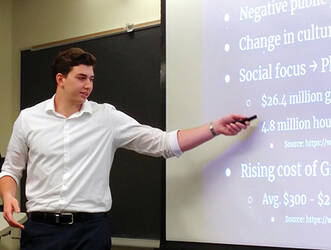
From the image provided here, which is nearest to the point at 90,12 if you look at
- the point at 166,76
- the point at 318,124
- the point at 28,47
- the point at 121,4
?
the point at 121,4

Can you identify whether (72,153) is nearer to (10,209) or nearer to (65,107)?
(65,107)

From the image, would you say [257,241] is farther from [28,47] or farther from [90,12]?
[28,47]

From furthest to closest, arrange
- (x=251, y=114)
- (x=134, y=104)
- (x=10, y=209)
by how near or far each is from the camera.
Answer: (x=134, y=104), (x=251, y=114), (x=10, y=209)

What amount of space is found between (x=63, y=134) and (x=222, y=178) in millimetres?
702

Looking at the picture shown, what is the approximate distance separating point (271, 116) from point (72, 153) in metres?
0.83

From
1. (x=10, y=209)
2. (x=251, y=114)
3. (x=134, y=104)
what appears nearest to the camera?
(x=10, y=209)

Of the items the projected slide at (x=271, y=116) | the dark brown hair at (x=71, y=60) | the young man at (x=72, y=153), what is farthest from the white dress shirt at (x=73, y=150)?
the projected slide at (x=271, y=116)

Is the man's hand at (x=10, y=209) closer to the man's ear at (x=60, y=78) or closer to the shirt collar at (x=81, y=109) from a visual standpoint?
the shirt collar at (x=81, y=109)

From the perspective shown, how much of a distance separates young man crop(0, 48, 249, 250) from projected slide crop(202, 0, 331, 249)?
0.17m

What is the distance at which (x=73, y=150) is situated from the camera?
1931 mm

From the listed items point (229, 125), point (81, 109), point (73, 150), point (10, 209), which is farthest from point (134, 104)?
point (10, 209)

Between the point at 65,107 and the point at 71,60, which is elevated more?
the point at 71,60

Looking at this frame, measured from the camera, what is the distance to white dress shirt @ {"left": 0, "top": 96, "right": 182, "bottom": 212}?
74.5 inches

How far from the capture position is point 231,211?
77.5 inches
